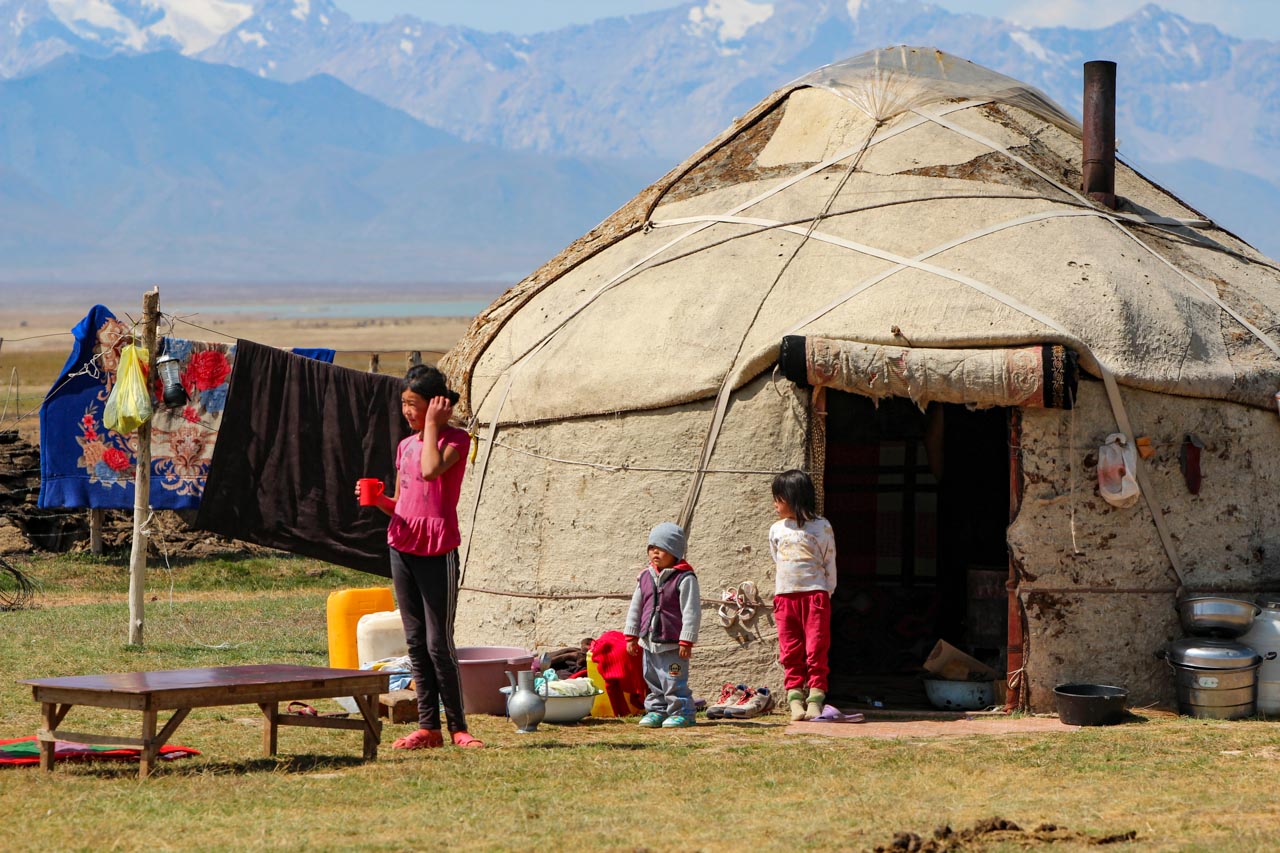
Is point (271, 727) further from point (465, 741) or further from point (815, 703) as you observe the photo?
point (815, 703)

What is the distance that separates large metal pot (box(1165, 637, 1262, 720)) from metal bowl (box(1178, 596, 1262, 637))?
7 cm

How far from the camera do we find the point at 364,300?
155625 millimetres

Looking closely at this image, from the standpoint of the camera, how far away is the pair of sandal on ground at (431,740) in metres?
6.23

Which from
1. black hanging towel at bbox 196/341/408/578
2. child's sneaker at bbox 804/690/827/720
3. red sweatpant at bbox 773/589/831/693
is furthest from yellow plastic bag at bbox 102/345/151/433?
child's sneaker at bbox 804/690/827/720

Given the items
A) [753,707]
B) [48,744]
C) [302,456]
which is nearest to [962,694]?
[753,707]

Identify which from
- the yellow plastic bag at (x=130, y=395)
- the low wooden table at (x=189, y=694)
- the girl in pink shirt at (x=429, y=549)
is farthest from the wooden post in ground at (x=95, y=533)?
the girl in pink shirt at (x=429, y=549)

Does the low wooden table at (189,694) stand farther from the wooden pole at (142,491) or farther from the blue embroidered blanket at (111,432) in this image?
the blue embroidered blanket at (111,432)

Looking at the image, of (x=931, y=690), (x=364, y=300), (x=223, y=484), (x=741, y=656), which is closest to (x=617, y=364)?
(x=741, y=656)

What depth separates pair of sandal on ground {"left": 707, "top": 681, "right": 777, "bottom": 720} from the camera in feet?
23.8

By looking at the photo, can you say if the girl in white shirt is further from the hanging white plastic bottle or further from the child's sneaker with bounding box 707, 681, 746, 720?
the hanging white plastic bottle

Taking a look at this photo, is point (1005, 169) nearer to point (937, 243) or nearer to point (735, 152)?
point (937, 243)

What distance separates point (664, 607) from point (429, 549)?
1.17 m

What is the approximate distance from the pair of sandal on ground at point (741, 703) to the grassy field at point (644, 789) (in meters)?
0.18

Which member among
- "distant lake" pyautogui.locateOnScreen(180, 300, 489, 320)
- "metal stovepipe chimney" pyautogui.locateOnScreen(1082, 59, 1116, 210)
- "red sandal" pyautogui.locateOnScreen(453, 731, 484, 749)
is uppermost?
"distant lake" pyautogui.locateOnScreen(180, 300, 489, 320)
